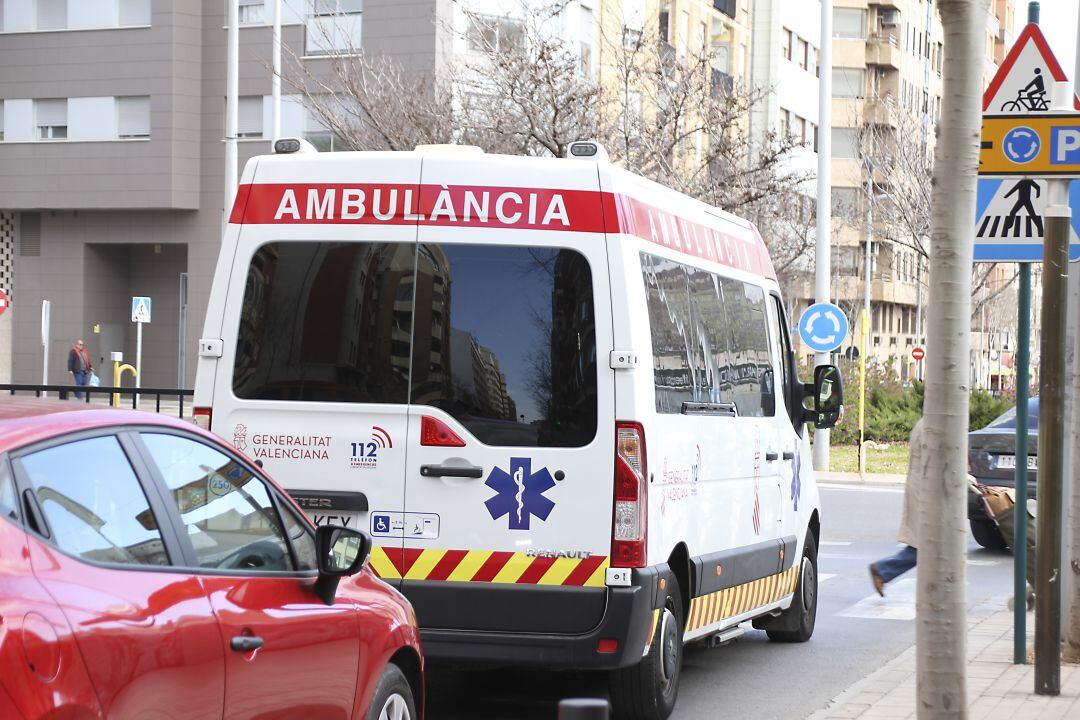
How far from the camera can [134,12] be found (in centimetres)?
4716

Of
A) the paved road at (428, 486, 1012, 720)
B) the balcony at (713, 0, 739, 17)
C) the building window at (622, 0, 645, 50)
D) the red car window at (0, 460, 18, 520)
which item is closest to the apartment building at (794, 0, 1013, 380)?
the balcony at (713, 0, 739, 17)

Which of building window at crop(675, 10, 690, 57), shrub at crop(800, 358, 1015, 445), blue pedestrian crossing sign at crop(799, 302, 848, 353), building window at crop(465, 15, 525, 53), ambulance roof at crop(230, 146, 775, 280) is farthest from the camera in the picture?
building window at crop(675, 10, 690, 57)

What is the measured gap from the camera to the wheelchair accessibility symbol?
28.3ft

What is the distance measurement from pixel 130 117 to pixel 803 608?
39110 mm

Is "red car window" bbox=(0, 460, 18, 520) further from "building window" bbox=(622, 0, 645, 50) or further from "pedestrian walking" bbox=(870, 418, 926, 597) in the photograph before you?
"building window" bbox=(622, 0, 645, 50)

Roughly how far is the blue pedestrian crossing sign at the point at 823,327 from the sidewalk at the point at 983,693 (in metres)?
15.8

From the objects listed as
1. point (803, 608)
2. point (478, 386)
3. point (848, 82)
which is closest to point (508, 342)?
point (478, 386)

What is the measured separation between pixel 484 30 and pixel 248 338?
77.0 feet

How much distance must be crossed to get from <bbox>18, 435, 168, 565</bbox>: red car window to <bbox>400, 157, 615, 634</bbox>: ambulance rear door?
334 centimetres

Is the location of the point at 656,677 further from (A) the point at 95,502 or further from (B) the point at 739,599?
→ (A) the point at 95,502

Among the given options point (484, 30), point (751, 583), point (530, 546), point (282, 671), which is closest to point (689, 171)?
point (484, 30)

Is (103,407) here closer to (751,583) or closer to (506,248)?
(506,248)

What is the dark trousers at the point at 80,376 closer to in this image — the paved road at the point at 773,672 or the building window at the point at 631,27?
the building window at the point at 631,27

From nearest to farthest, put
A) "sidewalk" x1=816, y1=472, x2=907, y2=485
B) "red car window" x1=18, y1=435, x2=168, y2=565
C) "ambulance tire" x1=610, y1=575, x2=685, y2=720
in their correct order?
"red car window" x1=18, y1=435, x2=168, y2=565, "ambulance tire" x1=610, y1=575, x2=685, y2=720, "sidewalk" x1=816, y1=472, x2=907, y2=485
